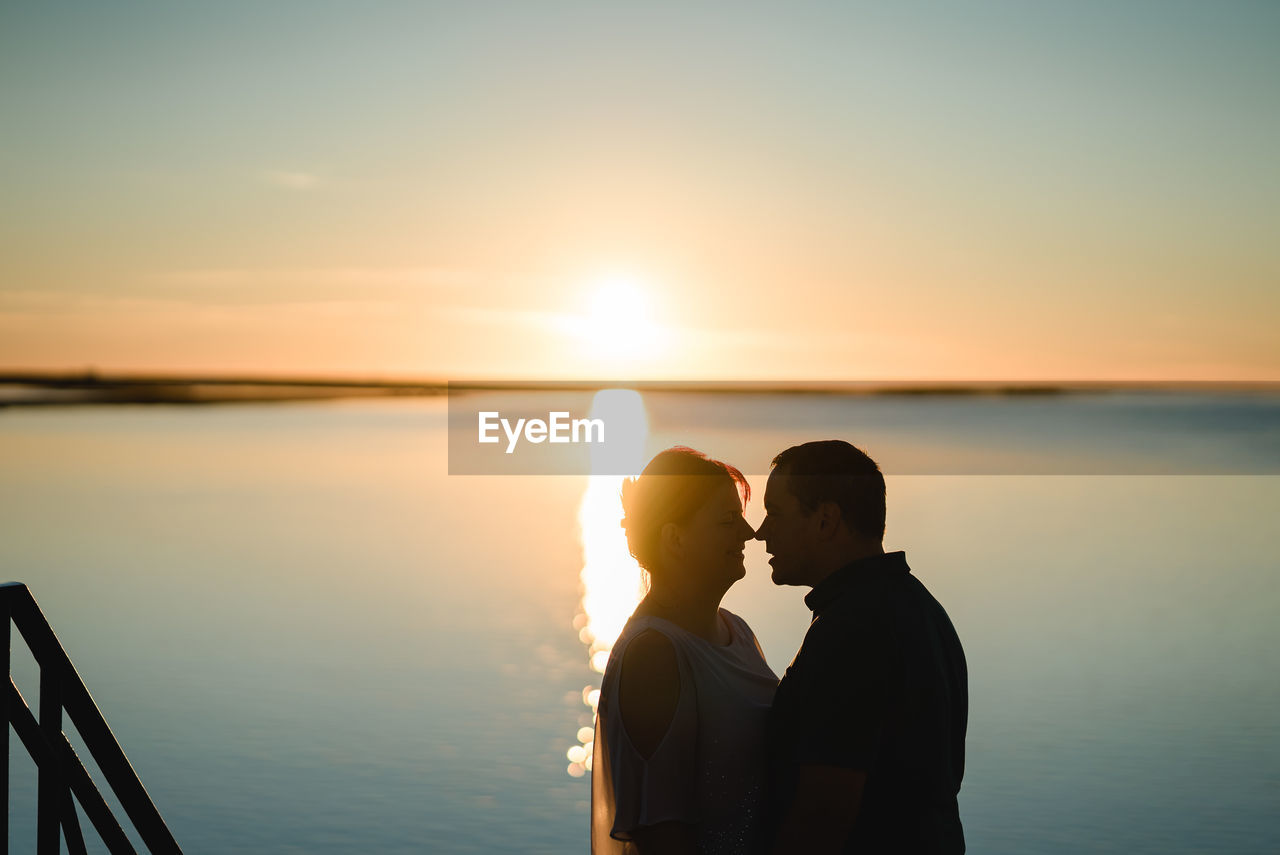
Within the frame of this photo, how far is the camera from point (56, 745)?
3.68 meters

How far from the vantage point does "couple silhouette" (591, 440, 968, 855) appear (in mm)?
3000

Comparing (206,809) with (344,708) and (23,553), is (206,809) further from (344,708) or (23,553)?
(23,553)

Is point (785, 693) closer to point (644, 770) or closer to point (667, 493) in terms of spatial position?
point (644, 770)

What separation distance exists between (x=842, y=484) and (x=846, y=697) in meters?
0.61

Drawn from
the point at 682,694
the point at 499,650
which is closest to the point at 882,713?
the point at 682,694

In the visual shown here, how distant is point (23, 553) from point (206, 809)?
1286cm

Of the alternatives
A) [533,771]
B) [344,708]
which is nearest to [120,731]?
[344,708]

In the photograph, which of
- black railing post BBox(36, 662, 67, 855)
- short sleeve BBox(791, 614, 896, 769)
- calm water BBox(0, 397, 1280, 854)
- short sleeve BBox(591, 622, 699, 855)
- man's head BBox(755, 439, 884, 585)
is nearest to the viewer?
short sleeve BBox(791, 614, 896, 769)

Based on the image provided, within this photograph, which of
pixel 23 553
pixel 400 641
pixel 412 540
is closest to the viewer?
pixel 400 641

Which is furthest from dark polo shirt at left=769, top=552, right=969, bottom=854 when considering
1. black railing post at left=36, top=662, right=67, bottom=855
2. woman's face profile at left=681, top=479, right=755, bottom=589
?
black railing post at left=36, top=662, right=67, bottom=855

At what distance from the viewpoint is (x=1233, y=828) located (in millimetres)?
8836

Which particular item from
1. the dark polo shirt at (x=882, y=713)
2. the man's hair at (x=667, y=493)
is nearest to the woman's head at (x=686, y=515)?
the man's hair at (x=667, y=493)

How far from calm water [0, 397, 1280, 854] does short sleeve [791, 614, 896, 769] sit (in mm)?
5949

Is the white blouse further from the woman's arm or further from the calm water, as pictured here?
the calm water
